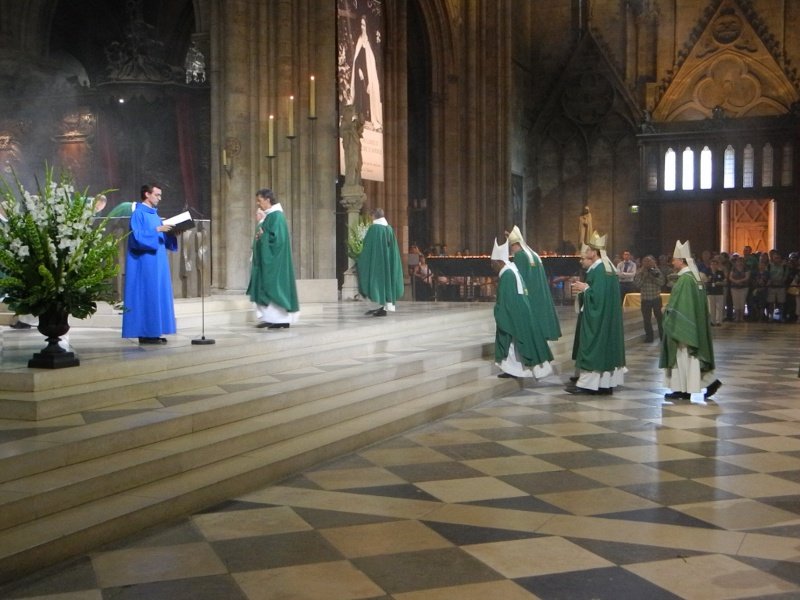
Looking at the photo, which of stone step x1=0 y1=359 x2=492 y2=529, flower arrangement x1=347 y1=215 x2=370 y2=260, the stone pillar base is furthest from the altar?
stone step x1=0 y1=359 x2=492 y2=529

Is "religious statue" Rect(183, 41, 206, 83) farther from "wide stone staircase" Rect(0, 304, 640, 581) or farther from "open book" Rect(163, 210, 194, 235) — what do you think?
"open book" Rect(163, 210, 194, 235)

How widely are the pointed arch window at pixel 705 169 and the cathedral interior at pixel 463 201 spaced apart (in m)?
0.08

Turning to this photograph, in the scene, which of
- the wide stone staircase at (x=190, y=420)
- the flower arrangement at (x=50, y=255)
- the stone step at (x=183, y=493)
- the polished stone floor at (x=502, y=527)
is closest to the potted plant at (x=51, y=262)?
the flower arrangement at (x=50, y=255)

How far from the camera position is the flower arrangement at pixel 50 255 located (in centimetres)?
714

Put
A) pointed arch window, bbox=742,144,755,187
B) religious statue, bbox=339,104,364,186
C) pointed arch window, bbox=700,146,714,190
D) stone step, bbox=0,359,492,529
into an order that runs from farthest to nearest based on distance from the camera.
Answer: pointed arch window, bbox=700,146,714,190
pointed arch window, bbox=742,144,755,187
religious statue, bbox=339,104,364,186
stone step, bbox=0,359,492,529

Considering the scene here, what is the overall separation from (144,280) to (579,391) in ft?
15.9

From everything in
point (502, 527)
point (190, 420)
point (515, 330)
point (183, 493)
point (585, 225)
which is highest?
point (585, 225)

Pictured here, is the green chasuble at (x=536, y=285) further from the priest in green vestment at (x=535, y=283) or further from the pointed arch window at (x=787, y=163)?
the pointed arch window at (x=787, y=163)

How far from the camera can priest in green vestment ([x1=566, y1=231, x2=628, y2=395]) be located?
10.5 meters

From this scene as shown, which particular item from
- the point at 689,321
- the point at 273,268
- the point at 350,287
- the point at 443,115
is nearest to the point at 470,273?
the point at 350,287

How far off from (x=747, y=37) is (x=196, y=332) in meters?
23.9

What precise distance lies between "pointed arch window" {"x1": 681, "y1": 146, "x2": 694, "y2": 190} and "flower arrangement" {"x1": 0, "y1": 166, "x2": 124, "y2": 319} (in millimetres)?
24593

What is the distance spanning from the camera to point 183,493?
574 cm

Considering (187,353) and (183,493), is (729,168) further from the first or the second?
(183,493)
